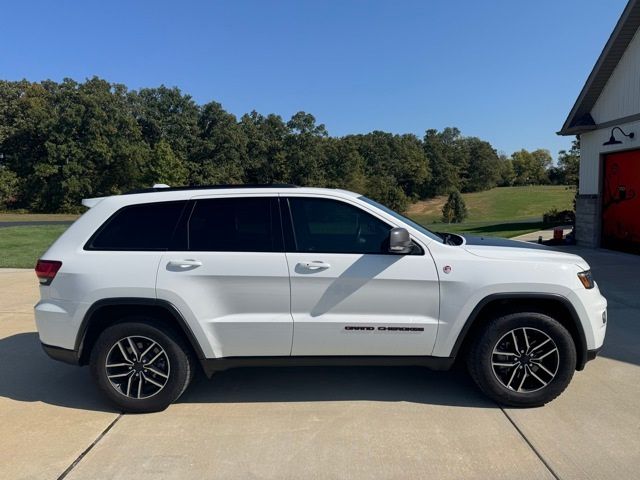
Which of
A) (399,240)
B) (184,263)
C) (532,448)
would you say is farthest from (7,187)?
(532,448)

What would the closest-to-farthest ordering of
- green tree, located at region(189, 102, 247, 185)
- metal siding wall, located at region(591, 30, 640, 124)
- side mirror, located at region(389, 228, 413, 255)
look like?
side mirror, located at region(389, 228, 413, 255)
metal siding wall, located at region(591, 30, 640, 124)
green tree, located at region(189, 102, 247, 185)

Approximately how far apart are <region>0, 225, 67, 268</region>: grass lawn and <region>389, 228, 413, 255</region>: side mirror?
11.0 meters

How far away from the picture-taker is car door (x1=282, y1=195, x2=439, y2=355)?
12.5 ft

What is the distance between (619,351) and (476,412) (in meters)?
2.43

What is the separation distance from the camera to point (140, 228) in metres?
4.02

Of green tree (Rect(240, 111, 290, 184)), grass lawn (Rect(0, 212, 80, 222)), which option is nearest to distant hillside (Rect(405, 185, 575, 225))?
green tree (Rect(240, 111, 290, 184))

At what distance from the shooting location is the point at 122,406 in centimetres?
396

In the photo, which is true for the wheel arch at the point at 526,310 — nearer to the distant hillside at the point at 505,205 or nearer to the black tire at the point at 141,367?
the black tire at the point at 141,367

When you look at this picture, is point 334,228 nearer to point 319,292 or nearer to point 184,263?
point 319,292

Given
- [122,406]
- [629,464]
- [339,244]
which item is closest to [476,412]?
[629,464]

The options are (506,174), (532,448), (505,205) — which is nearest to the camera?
(532,448)

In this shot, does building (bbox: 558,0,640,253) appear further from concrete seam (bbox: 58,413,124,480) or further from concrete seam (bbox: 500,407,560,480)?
concrete seam (bbox: 58,413,124,480)

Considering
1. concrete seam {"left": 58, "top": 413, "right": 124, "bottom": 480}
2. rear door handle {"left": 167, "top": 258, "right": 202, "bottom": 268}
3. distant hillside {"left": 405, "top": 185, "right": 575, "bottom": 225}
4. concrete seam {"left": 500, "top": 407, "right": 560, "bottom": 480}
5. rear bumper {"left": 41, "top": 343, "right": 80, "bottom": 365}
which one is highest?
Answer: rear door handle {"left": 167, "top": 258, "right": 202, "bottom": 268}

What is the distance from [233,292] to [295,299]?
0.48 meters
